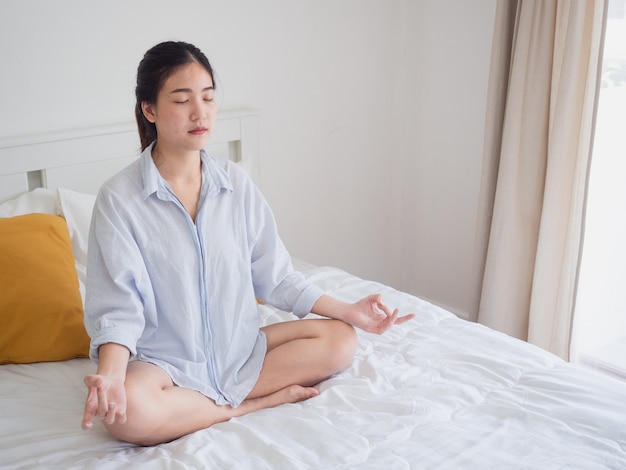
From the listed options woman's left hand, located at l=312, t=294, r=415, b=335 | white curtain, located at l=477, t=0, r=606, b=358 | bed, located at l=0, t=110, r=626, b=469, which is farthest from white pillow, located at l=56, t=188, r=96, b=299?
white curtain, located at l=477, t=0, r=606, b=358

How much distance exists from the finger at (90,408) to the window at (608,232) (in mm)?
1739

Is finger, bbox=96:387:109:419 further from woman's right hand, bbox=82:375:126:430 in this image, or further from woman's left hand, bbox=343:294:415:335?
woman's left hand, bbox=343:294:415:335

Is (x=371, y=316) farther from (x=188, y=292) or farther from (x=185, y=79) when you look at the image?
(x=185, y=79)

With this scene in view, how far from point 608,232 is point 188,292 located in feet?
4.96

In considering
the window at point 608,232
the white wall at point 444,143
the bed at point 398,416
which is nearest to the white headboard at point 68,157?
the bed at point 398,416

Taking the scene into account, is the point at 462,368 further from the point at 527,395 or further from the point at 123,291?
the point at 123,291

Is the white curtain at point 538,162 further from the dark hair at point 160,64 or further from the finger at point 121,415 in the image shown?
the finger at point 121,415

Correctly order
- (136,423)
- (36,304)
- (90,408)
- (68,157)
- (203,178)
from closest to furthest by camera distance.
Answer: (90,408)
(136,423)
(203,178)
(36,304)
(68,157)

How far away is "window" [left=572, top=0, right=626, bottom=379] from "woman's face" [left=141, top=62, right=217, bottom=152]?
54.2 inches

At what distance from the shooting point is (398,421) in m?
1.48

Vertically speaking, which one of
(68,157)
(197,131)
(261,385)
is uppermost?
(197,131)

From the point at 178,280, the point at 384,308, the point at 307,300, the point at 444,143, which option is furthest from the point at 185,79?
the point at 444,143

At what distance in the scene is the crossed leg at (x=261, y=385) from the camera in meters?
1.45

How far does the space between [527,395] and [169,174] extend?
36.3 inches
